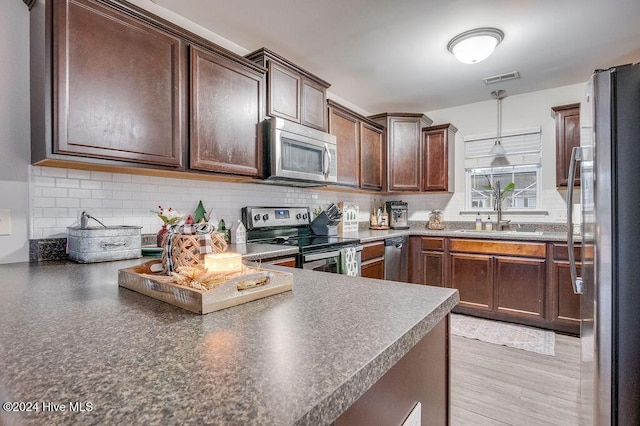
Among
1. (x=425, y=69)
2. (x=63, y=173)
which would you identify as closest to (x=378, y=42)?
(x=425, y=69)

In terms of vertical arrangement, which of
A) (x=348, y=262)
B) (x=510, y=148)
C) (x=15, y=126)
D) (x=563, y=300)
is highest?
(x=510, y=148)

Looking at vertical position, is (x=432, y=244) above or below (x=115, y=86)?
below

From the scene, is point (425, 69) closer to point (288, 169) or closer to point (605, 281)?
point (288, 169)

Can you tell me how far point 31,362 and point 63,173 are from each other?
163 cm

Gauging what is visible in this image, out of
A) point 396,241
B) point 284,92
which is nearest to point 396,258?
point 396,241

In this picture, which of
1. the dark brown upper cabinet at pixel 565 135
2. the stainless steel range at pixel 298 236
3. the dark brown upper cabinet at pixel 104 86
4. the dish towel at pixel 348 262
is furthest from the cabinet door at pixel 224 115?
the dark brown upper cabinet at pixel 565 135

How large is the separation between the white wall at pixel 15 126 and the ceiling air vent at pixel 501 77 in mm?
3513

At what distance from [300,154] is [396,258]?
1578mm

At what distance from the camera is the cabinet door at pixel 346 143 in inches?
125

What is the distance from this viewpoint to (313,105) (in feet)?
9.29

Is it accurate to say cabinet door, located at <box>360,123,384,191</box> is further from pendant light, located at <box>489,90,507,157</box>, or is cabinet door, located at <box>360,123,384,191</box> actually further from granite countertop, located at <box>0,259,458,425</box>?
granite countertop, located at <box>0,259,458,425</box>

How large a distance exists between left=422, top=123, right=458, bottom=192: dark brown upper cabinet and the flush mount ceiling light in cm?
140

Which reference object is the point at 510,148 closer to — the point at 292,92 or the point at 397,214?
the point at 397,214

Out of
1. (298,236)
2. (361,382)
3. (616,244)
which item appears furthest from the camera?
(298,236)
